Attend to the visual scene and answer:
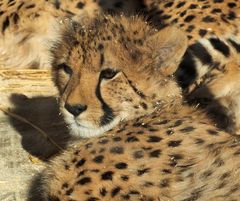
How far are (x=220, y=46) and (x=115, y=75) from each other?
85 cm

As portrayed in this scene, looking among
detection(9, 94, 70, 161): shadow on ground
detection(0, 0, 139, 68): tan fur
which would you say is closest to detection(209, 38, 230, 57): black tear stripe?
detection(0, 0, 139, 68): tan fur

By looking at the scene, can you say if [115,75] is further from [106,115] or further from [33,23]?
[33,23]

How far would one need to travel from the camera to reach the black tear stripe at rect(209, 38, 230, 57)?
146 inches

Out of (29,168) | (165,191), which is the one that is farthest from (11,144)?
(165,191)

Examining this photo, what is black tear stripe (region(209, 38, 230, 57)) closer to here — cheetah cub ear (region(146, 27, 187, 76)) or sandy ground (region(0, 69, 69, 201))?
cheetah cub ear (region(146, 27, 187, 76))

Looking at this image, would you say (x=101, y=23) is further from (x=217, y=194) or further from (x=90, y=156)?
(x=217, y=194)

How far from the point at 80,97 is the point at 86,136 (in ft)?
0.54

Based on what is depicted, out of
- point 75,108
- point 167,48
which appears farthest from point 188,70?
point 75,108

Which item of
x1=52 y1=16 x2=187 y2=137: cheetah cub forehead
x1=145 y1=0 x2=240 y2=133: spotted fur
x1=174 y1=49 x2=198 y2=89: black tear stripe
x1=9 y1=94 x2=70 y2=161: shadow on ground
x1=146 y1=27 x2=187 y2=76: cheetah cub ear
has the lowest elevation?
x1=9 y1=94 x2=70 y2=161: shadow on ground

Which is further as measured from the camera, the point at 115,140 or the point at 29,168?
the point at 29,168

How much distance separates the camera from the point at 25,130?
3.70 m

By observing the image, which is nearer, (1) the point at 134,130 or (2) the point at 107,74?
(1) the point at 134,130

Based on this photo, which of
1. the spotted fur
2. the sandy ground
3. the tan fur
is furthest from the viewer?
the tan fur

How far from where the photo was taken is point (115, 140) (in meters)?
2.78
